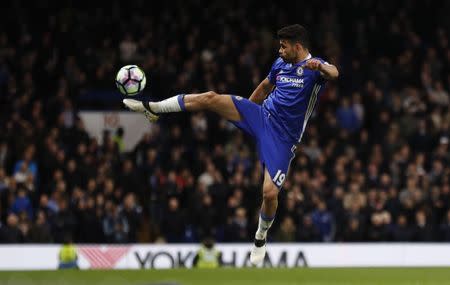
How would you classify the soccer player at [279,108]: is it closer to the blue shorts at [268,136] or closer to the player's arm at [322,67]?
the blue shorts at [268,136]

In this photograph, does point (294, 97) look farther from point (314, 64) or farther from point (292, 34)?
point (314, 64)

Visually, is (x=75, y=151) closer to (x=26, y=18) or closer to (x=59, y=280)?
(x=26, y=18)

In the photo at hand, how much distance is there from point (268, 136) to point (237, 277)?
174cm

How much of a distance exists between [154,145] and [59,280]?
10304 millimetres

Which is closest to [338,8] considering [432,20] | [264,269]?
[432,20]

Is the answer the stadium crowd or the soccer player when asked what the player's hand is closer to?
the soccer player

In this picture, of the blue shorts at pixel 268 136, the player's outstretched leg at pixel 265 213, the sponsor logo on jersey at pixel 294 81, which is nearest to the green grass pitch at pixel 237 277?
the player's outstretched leg at pixel 265 213

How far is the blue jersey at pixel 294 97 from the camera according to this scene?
43.0ft

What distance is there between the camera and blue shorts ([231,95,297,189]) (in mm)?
13125

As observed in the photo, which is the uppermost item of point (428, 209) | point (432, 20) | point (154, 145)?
point (432, 20)

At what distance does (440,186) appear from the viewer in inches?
913

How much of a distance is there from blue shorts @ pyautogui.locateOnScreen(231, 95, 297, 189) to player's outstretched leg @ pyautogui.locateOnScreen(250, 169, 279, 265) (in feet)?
0.35

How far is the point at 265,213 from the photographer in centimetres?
1338

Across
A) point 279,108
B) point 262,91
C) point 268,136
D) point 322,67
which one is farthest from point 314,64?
point 262,91
